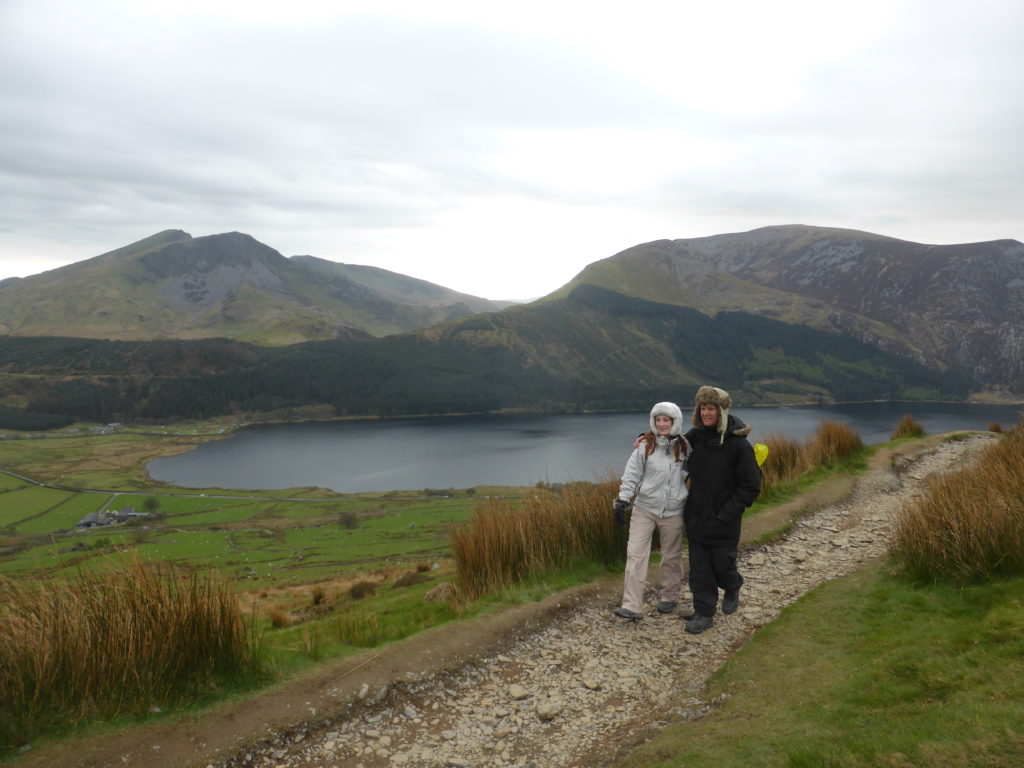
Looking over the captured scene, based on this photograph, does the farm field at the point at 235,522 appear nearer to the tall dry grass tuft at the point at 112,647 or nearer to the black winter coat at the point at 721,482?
the black winter coat at the point at 721,482

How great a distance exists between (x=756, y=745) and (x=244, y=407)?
156546 mm

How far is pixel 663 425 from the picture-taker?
5.20m

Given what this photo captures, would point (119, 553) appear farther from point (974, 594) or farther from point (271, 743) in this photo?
point (974, 594)

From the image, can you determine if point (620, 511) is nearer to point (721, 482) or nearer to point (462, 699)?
point (721, 482)

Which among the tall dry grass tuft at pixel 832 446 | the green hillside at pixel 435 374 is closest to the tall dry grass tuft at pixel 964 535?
the tall dry grass tuft at pixel 832 446

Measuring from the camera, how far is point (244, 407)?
144m

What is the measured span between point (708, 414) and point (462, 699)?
295 cm

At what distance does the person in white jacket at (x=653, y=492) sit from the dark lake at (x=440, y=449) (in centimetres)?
4965

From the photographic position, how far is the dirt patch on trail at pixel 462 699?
11.1 feet

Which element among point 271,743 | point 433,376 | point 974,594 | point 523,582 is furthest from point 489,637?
point 433,376

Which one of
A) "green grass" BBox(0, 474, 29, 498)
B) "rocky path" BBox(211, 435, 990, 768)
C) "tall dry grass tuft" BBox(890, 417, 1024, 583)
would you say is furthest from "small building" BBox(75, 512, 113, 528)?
"tall dry grass tuft" BBox(890, 417, 1024, 583)

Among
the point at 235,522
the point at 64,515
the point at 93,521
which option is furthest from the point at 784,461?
the point at 64,515

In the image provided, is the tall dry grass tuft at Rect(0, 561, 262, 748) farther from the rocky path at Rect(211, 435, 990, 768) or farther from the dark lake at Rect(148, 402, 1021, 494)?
the dark lake at Rect(148, 402, 1021, 494)

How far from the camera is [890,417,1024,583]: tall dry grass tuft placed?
14.8 ft
